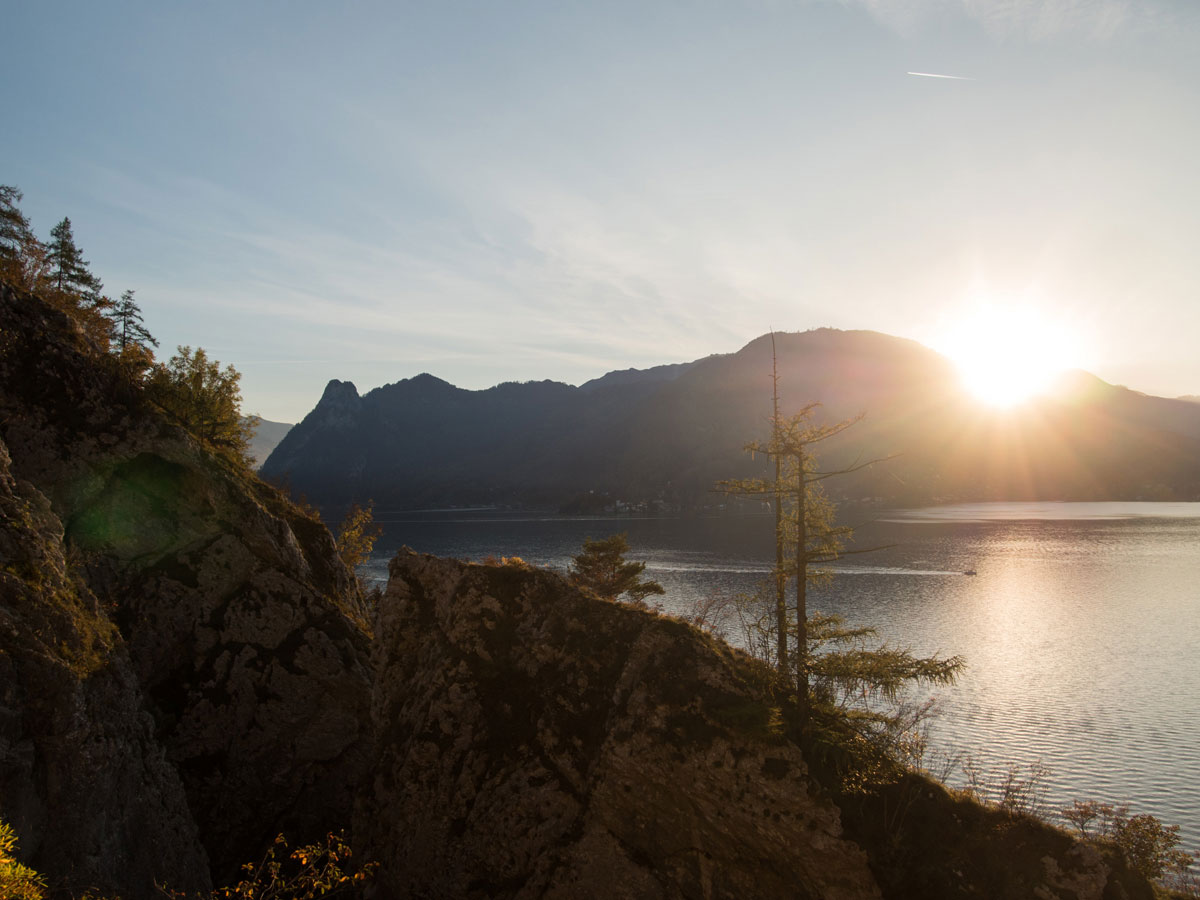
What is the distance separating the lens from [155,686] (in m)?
16.4

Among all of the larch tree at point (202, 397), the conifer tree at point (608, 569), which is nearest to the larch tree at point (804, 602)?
the larch tree at point (202, 397)

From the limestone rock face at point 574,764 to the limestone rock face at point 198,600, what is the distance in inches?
155

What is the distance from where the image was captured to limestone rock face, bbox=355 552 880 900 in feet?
38.1

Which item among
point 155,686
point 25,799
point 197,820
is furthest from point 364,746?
point 25,799

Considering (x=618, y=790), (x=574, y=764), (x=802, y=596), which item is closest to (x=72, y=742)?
(x=574, y=764)

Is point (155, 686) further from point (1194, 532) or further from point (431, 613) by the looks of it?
point (1194, 532)

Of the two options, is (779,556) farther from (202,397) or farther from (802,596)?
(202,397)

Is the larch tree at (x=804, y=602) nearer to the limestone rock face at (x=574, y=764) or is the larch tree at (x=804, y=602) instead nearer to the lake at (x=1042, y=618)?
the limestone rock face at (x=574, y=764)

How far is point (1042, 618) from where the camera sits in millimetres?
61406

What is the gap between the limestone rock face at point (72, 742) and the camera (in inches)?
413

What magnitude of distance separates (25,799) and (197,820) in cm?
652

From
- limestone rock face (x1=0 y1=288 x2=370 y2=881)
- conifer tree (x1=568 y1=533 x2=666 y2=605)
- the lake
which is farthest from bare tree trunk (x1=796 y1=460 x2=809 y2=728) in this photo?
conifer tree (x1=568 y1=533 x2=666 y2=605)

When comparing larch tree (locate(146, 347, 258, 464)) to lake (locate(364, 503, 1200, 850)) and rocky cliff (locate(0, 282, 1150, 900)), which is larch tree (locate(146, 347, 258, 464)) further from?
lake (locate(364, 503, 1200, 850))

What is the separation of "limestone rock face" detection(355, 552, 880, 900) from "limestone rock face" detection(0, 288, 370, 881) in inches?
155
